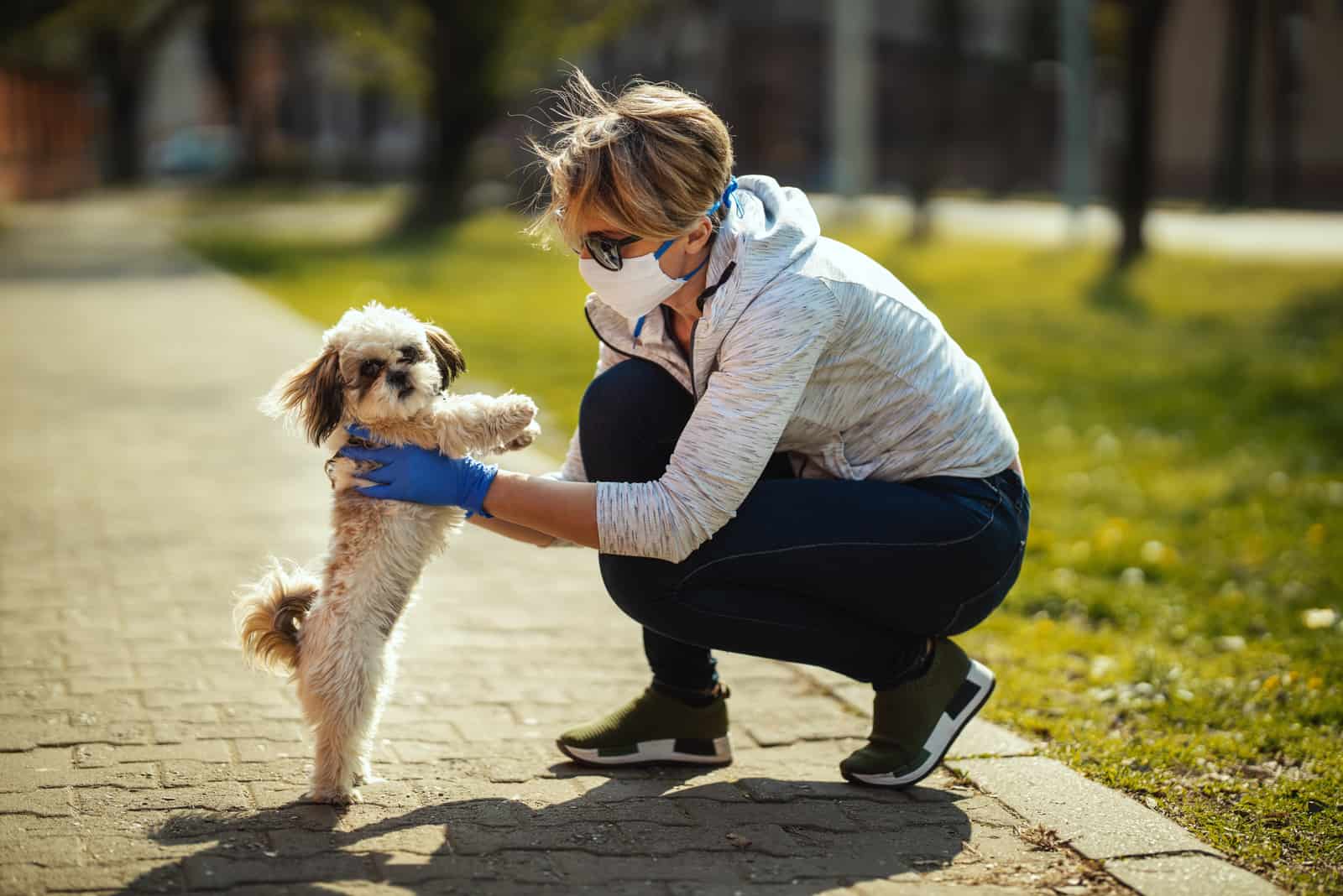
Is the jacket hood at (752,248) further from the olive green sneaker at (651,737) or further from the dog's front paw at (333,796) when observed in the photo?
the dog's front paw at (333,796)

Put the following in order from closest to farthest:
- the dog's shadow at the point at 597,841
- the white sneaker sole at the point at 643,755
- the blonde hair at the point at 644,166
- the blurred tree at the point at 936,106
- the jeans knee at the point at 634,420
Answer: the dog's shadow at the point at 597,841 < the blonde hair at the point at 644,166 < the jeans knee at the point at 634,420 < the white sneaker sole at the point at 643,755 < the blurred tree at the point at 936,106

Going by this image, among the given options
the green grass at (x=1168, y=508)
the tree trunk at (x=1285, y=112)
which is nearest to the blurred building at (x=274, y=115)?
the tree trunk at (x=1285, y=112)

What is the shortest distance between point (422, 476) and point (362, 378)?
27 centimetres

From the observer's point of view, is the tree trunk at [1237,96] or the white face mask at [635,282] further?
the tree trunk at [1237,96]

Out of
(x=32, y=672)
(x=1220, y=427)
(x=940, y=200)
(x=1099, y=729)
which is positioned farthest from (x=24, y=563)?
(x=940, y=200)

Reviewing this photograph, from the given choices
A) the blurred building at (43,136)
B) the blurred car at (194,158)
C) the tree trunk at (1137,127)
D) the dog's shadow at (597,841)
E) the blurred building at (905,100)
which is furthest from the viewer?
the blurred car at (194,158)

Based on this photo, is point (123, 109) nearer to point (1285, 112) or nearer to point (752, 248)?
point (1285, 112)

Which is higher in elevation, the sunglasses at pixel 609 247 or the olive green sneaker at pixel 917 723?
the sunglasses at pixel 609 247

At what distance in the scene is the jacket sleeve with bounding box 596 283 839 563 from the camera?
336 cm

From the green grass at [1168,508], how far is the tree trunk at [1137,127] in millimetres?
645

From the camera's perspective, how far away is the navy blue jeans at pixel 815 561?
3545mm

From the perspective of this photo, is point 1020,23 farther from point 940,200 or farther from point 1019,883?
point 1019,883

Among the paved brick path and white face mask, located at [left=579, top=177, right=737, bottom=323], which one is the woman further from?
the paved brick path

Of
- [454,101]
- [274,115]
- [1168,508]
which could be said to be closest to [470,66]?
[454,101]
